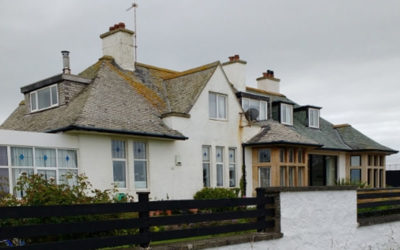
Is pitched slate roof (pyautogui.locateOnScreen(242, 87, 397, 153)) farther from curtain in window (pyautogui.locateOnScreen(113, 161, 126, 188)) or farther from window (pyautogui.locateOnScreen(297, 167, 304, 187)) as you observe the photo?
curtain in window (pyautogui.locateOnScreen(113, 161, 126, 188))

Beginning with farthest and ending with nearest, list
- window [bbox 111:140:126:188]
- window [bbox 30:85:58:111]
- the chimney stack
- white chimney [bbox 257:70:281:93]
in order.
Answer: white chimney [bbox 257:70:281:93], the chimney stack, window [bbox 30:85:58:111], window [bbox 111:140:126:188]

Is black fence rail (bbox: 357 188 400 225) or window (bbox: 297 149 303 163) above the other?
window (bbox: 297 149 303 163)

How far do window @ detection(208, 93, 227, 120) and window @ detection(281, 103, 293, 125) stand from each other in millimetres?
6017

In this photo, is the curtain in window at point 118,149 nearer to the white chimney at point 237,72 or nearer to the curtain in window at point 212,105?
the curtain in window at point 212,105

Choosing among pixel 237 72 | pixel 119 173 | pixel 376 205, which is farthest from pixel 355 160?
pixel 119 173

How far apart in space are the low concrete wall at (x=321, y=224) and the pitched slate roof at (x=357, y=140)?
17654mm

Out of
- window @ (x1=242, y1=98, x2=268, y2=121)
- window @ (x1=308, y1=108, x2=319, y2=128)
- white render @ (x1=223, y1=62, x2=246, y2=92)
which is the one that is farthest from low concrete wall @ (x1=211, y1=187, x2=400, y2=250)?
window @ (x1=308, y1=108, x2=319, y2=128)

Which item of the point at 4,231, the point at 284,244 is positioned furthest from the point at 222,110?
the point at 4,231

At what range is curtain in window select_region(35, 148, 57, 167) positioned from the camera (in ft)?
47.0

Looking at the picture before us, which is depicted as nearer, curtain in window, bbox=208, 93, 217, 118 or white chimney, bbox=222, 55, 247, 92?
curtain in window, bbox=208, 93, 217, 118

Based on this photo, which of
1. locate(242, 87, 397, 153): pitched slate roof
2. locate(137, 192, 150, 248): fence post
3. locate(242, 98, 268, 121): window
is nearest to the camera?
locate(137, 192, 150, 248): fence post

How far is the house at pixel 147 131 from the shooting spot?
14.8m

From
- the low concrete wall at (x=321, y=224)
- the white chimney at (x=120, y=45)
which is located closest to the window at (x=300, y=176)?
the white chimney at (x=120, y=45)

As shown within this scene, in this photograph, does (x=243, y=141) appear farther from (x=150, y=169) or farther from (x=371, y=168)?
(x=371, y=168)
